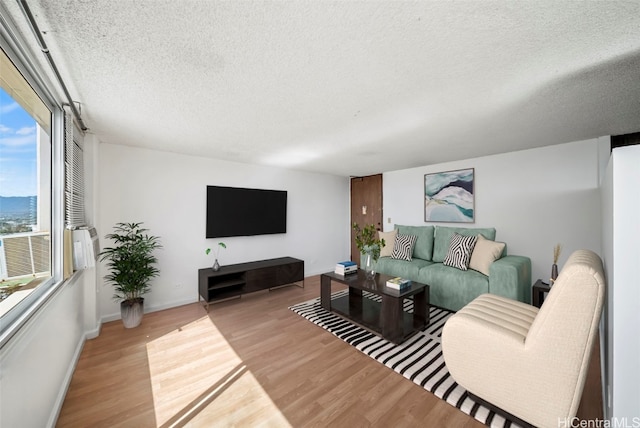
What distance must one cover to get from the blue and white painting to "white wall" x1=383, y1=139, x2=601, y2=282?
0.11 metres

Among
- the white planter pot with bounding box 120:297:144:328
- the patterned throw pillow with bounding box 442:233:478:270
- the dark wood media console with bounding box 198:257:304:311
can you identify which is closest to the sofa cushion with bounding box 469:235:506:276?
the patterned throw pillow with bounding box 442:233:478:270

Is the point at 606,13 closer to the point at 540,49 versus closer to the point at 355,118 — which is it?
the point at 540,49

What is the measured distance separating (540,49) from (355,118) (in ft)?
4.11

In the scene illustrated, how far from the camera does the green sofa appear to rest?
2760 millimetres

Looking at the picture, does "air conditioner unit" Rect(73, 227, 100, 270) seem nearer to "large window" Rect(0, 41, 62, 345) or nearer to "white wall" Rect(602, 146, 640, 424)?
"large window" Rect(0, 41, 62, 345)

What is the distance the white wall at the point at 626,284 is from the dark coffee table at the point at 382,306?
1425 mm

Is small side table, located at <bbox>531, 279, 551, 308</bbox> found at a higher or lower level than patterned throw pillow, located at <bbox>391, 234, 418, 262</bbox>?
lower

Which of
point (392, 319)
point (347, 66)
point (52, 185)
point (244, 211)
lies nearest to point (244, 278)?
point (244, 211)

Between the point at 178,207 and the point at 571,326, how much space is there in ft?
13.3

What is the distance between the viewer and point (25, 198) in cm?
139

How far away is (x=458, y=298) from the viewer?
3.09m

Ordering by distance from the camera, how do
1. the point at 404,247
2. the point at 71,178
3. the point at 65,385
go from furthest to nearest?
the point at 404,247 < the point at 71,178 < the point at 65,385

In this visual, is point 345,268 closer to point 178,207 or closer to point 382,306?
point 382,306

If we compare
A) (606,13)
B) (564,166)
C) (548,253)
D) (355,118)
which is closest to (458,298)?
(548,253)
